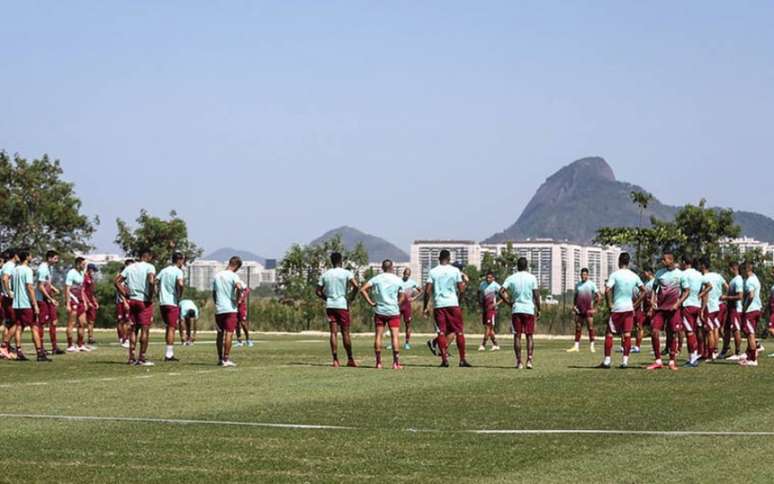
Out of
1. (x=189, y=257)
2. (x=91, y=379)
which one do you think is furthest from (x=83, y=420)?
(x=189, y=257)

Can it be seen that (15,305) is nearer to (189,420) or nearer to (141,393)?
(141,393)

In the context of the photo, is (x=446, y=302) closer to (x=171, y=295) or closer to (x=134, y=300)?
(x=171, y=295)

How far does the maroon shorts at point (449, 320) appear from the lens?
2573 cm

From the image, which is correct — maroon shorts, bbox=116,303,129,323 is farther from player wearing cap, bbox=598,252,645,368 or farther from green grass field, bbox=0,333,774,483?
player wearing cap, bbox=598,252,645,368

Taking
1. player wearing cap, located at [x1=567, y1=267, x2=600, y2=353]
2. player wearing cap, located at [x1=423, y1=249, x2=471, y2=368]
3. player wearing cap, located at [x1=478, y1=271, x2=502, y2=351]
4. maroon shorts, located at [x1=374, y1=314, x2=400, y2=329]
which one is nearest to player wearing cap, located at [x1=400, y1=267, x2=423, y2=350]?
player wearing cap, located at [x1=478, y1=271, x2=502, y2=351]

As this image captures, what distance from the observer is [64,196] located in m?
65.7

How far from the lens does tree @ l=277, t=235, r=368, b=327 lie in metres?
64.3

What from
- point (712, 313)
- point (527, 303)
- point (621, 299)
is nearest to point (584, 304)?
point (712, 313)

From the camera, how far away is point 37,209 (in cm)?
6512

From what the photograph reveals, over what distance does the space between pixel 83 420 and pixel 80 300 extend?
18328 millimetres

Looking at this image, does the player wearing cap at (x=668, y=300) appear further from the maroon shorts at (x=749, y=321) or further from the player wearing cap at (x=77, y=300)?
the player wearing cap at (x=77, y=300)

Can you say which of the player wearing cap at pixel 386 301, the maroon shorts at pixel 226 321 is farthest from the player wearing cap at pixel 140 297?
the player wearing cap at pixel 386 301

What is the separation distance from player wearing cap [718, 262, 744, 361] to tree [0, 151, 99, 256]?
4097cm

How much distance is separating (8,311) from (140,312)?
3.09 metres
